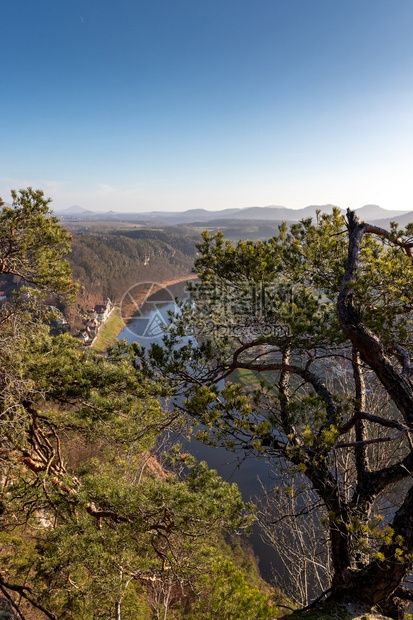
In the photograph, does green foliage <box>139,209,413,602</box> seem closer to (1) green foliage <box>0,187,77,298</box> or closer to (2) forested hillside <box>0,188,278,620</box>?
(2) forested hillside <box>0,188,278,620</box>

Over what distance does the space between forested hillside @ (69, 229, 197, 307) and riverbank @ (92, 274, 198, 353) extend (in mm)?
3037

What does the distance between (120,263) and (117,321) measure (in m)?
29.9

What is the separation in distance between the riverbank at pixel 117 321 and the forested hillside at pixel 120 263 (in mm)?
3037

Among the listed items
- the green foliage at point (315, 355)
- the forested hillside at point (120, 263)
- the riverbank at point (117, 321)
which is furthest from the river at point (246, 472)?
the forested hillside at point (120, 263)

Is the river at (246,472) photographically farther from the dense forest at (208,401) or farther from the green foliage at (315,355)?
the green foliage at (315,355)

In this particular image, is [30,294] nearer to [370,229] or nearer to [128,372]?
[128,372]

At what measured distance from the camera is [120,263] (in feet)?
278

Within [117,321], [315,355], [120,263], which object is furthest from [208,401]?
[120,263]

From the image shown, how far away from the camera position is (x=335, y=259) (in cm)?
479

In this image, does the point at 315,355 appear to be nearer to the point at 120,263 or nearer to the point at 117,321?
the point at 117,321

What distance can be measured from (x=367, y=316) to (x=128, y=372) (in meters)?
3.28

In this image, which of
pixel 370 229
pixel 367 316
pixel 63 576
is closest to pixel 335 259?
pixel 370 229

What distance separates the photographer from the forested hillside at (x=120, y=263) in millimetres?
70875

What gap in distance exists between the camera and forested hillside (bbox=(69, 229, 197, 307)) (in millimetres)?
70875
